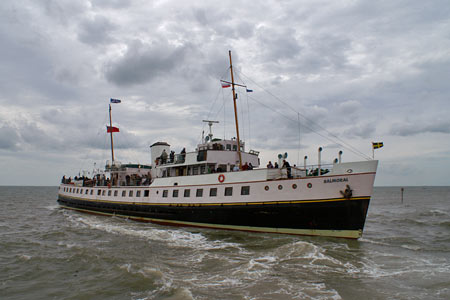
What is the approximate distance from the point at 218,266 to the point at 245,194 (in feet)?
24.1

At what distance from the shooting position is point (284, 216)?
18.6 meters

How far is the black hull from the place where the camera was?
17172 millimetres

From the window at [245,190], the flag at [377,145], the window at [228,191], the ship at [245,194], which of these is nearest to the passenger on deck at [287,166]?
the ship at [245,194]

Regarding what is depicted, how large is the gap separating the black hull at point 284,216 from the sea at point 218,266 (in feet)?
1.93

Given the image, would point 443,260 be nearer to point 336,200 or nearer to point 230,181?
point 336,200

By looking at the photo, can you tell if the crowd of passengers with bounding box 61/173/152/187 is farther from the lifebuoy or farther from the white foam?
the white foam

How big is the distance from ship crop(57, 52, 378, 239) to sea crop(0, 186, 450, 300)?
1020mm

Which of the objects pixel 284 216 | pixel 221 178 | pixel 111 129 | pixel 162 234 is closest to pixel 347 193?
pixel 284 216

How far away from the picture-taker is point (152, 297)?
9.87m

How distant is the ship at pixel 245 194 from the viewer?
56.4ft

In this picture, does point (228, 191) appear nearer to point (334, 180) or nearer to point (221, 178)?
point (221, 178)

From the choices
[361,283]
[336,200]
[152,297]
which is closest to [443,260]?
[336,200]

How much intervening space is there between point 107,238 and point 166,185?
22.5 ft

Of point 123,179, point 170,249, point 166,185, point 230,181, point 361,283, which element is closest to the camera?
point 361,283
